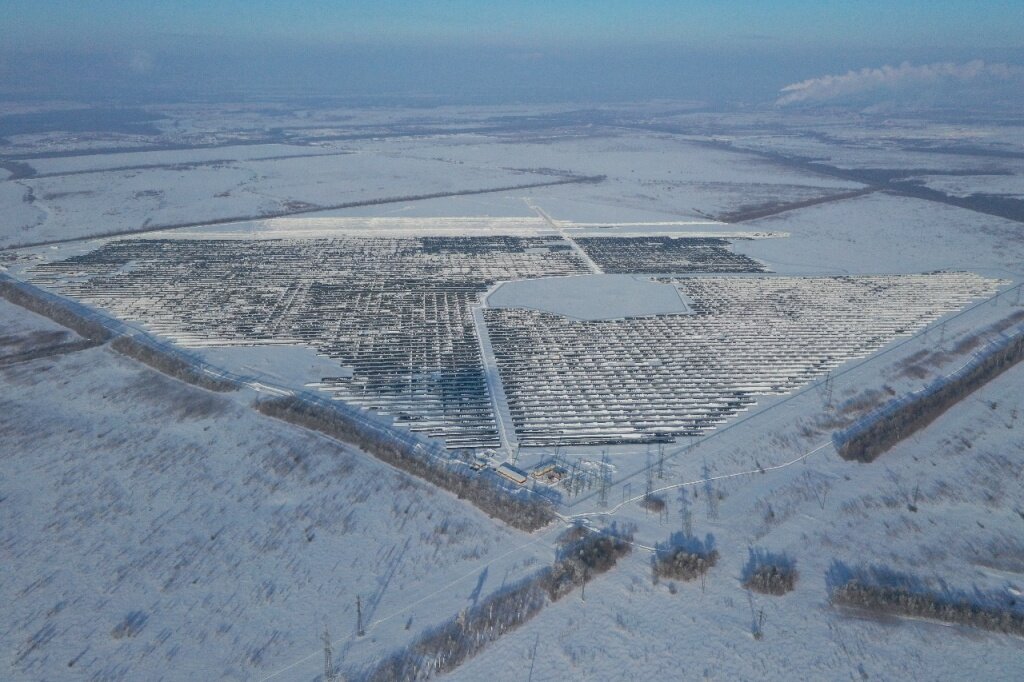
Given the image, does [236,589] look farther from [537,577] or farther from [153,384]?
[153,384]

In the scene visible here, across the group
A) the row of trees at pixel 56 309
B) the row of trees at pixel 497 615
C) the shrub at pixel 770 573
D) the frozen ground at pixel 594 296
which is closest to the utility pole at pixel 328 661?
the row of trees at pixel 497 615

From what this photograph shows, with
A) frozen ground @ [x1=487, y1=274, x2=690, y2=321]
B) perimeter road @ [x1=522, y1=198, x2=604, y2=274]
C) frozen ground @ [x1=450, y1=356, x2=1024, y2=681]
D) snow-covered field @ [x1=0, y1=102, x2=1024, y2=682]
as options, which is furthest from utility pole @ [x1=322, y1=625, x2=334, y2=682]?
perimeter road @ [x1=522, y1=198, x2=604, y2=274]

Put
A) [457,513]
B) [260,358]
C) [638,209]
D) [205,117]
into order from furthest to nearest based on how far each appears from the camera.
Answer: [205,117] < [638,209] < [260,358] < [457,513]

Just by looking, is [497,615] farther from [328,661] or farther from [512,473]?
[512,473]

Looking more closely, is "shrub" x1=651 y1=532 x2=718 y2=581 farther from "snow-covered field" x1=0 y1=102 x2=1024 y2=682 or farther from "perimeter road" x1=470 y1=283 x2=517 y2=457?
"perimeter road" x1=470 y1=283 x2=517 y2=457

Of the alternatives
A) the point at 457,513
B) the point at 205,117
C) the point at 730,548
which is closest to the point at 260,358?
the point at 457,513

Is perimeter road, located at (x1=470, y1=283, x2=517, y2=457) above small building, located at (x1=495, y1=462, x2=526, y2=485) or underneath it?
underneath

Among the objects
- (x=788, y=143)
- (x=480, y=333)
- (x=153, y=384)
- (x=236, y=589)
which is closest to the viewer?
(x=236, y=589)

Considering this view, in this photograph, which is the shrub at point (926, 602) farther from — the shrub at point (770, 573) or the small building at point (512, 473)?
the small building at point (512, 473)
